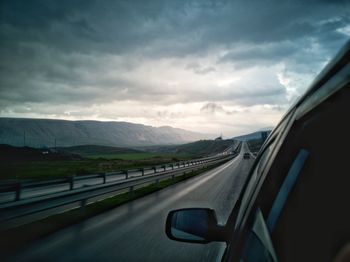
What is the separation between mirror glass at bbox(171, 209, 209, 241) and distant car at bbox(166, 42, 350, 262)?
2.85 feet

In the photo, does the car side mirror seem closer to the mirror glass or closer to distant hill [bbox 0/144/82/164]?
the mirror glass

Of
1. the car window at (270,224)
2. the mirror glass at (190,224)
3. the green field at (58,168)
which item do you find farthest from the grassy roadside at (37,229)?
the green field at (58,168)

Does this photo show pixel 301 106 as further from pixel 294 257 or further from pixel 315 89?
pixel 294 257

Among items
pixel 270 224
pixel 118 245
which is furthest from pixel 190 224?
pixel 118 245

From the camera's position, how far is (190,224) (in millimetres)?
2635

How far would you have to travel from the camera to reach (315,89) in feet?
3.80

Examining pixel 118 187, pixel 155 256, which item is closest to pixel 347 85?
pixel 155 256

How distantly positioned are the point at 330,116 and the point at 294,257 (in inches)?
19.4

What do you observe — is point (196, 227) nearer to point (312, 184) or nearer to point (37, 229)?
point (312, 184)

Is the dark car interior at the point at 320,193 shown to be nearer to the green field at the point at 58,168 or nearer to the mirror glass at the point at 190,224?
the mirror glass at the point at 190,224

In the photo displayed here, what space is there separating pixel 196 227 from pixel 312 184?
58.6 inches

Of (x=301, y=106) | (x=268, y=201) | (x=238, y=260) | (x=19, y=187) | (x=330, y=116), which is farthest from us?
(x=19, y=187)

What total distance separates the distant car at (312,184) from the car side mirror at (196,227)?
845 mm

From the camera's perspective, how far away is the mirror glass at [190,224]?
2566mm
